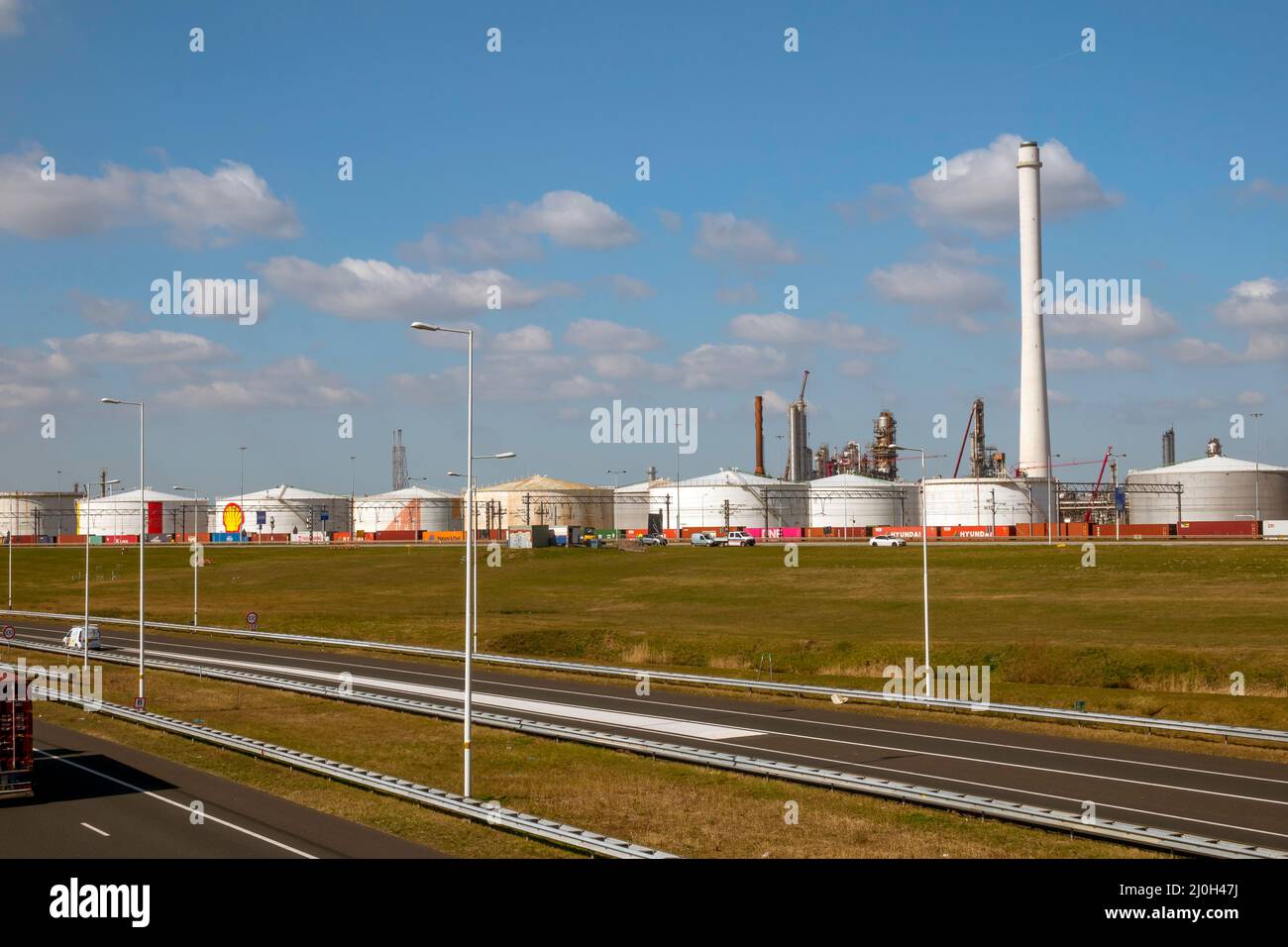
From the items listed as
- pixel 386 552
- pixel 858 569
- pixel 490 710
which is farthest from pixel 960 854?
pixel 386 552

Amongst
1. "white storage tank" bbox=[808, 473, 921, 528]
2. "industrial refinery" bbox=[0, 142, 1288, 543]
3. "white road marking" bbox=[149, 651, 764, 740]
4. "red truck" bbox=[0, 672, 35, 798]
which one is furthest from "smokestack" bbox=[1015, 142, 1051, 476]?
"red truck" bbox=[0, 672, 35, 798]

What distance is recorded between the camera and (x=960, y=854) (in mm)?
23516

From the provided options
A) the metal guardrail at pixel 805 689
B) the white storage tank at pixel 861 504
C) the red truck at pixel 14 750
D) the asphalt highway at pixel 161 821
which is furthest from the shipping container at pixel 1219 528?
the red truck at pixel 14 750

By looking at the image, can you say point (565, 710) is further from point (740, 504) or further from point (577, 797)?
point (740, 504)

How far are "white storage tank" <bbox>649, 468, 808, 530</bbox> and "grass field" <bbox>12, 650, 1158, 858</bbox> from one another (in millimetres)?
141078

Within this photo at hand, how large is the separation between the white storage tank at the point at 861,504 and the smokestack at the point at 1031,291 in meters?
42.0

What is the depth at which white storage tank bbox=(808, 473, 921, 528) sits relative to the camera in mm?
182750

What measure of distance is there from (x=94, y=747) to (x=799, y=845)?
24.8 metres

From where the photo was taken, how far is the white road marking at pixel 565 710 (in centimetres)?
3988

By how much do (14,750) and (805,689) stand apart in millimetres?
31028

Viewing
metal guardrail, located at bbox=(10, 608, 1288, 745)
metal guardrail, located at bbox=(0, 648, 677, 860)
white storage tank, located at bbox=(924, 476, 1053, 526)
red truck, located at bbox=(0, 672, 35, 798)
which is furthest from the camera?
white storage tank, located at bbox=(924, 476, 1053, 526)

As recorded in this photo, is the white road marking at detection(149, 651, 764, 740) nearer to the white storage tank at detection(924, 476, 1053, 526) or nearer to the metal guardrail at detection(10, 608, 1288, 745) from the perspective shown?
the metal guardrail at detection(10, 608, 1288, 745)
